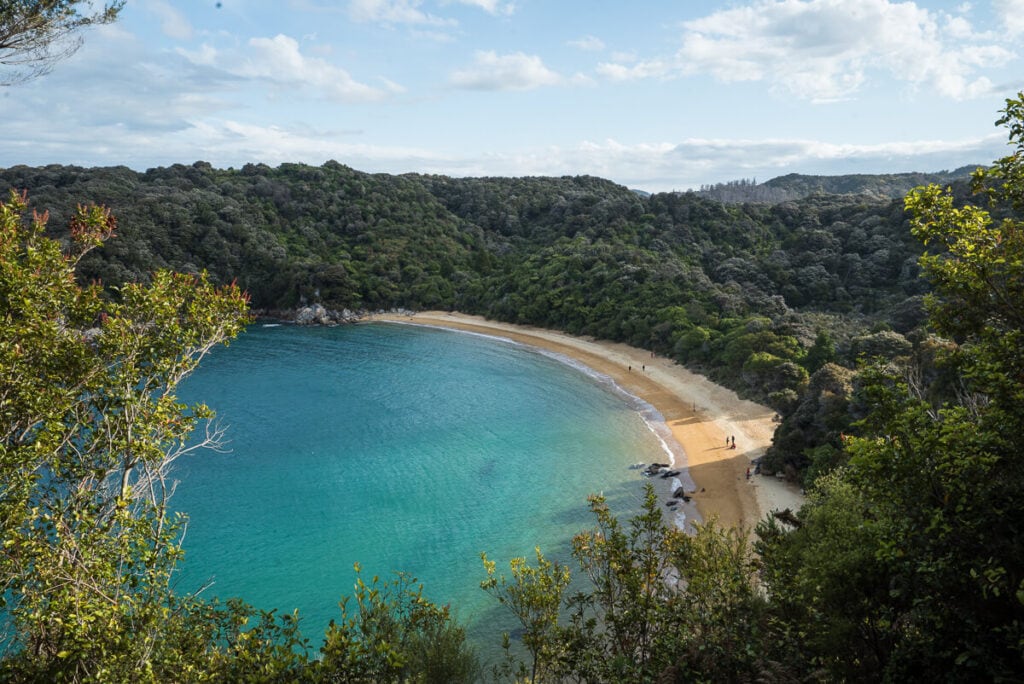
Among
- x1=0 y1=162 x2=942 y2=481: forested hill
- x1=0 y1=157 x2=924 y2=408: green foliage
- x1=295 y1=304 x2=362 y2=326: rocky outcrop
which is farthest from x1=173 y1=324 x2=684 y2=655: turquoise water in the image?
x1=295 y1=304 x2=362 y2=326: rocky outcrop

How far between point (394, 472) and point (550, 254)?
73.2 m

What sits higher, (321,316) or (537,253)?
(537,253)

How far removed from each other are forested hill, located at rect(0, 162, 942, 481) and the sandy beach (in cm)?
294

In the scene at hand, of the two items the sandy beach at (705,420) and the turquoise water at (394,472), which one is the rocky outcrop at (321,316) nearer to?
the turquoise water at (394,472)

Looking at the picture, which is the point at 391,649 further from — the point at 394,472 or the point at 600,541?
the point at 394,472

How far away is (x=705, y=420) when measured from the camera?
52.0m

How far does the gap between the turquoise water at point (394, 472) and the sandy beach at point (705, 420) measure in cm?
352

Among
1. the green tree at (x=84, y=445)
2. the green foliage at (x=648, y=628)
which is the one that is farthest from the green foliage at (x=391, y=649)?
the green tree at (x=84, y=445)

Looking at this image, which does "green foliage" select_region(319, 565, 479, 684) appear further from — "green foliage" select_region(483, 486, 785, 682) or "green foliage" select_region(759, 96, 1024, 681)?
"green foliage" select_region(759, 96, 1024, 681)

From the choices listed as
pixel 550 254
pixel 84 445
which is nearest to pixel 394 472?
pixel 84 445

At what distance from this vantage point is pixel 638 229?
112000mm

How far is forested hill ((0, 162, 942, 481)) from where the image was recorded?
227ft

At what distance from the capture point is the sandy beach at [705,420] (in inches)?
1439

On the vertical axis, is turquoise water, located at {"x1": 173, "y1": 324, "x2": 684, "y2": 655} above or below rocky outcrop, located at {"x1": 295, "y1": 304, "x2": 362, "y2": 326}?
below
